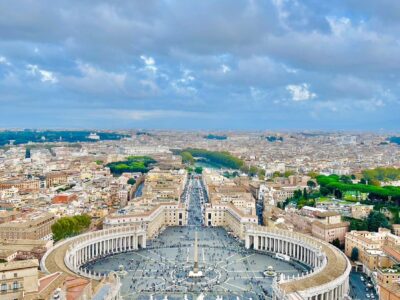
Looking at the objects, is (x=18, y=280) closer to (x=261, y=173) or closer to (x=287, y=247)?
(x=287, y=247)

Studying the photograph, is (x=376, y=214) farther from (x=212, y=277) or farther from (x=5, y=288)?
(x=5, y=288)

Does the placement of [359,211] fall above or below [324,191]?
below

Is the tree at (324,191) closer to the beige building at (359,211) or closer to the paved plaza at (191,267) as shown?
the beige building at (359,211)

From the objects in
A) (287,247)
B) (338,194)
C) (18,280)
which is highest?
(18,280)

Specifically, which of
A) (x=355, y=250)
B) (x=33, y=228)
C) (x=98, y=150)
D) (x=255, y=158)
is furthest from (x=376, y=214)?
(x=98, y=150)

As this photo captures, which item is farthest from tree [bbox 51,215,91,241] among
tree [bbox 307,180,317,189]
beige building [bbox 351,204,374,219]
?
tree [bbox 307,180,317,189]

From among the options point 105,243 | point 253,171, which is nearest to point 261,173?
point 253,171

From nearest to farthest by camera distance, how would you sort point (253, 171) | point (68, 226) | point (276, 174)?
point (68, 226), point (276, 174), point (253, 171)
